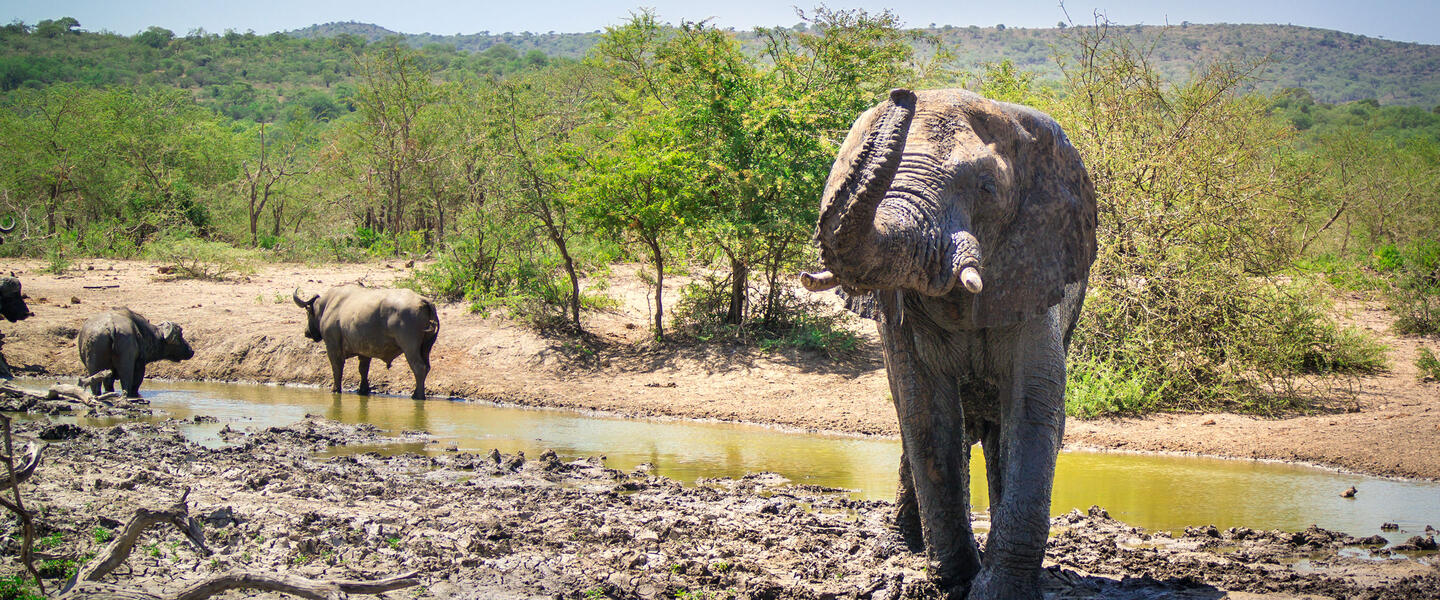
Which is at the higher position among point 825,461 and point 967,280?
point 967,280

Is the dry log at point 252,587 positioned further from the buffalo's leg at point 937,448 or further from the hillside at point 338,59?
the hillside at point 338,59

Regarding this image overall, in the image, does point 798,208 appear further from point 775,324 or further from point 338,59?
point 338,59

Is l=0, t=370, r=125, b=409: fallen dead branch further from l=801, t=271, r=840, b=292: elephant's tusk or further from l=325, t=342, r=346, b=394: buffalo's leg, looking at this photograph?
l=801, t=271, r=840, b=292: elephant's tusk

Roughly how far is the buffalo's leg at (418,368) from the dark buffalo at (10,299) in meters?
4.56

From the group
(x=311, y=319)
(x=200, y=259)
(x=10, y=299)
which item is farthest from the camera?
(x=200, y=259)

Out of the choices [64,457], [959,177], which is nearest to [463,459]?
[64,457]

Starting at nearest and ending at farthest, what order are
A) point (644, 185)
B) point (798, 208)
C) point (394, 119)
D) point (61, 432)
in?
point (61, 432), point (798, 208), point (644, 185), point (394, 119)

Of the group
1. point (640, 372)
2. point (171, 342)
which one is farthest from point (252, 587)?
point (171, 342)

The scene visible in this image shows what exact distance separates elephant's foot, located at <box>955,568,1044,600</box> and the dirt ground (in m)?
6.52

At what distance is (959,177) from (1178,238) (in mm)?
9356

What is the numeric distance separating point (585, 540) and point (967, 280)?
3.46 m

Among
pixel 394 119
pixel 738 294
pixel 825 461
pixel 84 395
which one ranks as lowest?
pixel 825 461

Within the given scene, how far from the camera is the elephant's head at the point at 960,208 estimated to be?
3.68 m

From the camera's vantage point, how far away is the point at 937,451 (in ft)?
16.6
